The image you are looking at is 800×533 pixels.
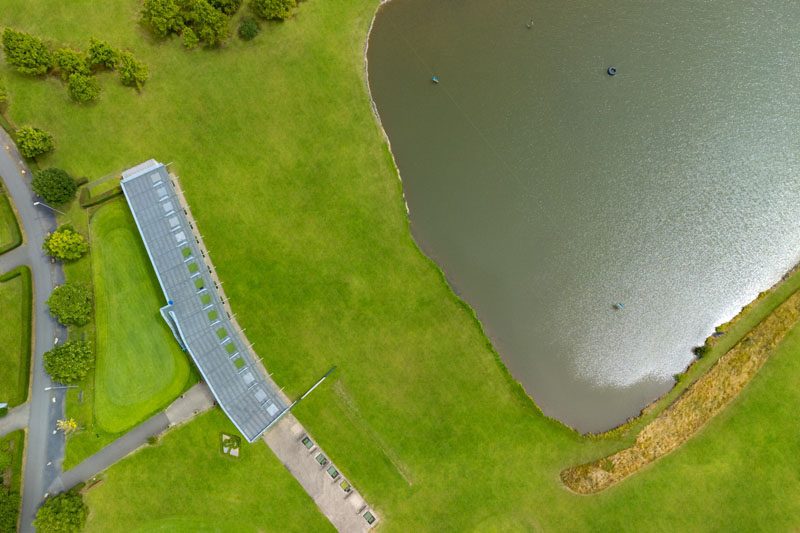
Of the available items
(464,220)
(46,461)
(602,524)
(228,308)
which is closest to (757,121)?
(464,220)

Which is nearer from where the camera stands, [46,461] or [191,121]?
[46,461]

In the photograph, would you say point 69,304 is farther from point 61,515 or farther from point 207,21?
point 207,21

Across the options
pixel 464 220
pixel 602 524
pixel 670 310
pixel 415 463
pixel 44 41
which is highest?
pixel 44 41

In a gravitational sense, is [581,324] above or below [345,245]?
below

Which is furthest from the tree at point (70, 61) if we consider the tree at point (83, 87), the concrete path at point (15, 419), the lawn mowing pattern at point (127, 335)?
the concrete path at point (15, 419)

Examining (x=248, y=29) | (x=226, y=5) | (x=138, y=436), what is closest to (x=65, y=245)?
(x=138, y=436)

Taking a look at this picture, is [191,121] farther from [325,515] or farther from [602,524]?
[602,524]
